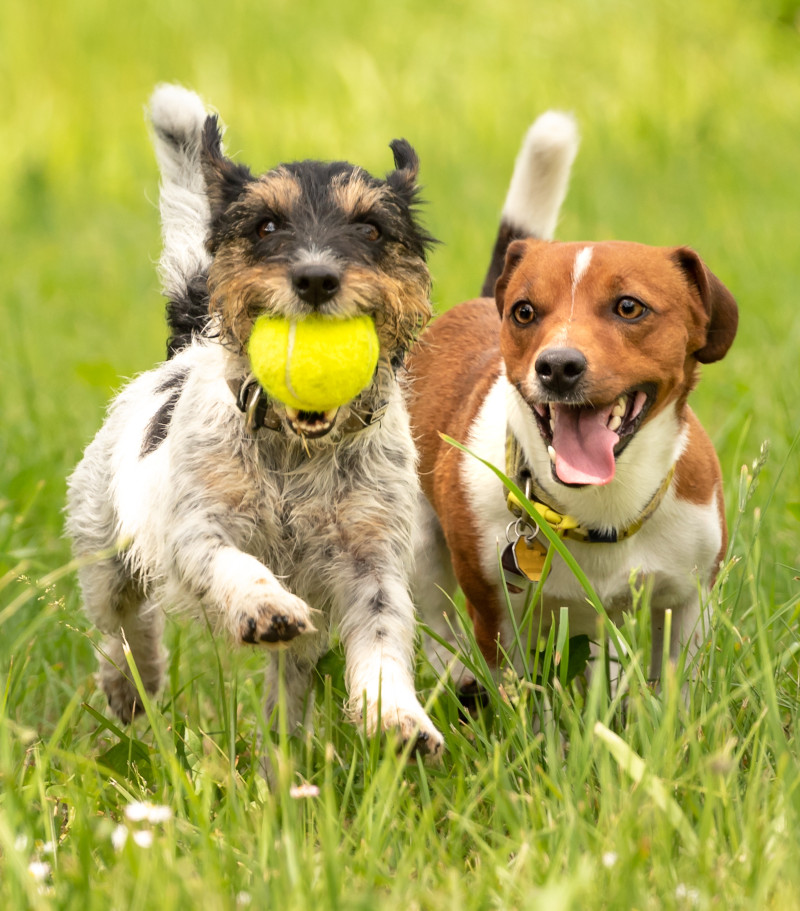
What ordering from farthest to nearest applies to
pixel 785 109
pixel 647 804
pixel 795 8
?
pixel 795 8 → pixel 785 109 → pixel 647 804

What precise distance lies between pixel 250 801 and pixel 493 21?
32.9 feet

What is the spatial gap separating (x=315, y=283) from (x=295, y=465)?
1.89 feet

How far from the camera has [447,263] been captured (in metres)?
7.80

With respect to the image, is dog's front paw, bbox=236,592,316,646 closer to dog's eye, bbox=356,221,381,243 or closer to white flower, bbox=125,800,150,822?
white flower, bbox=125,800,150,822

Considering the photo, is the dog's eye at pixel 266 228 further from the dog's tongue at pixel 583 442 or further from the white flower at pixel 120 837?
the white flower at pixel 120 837

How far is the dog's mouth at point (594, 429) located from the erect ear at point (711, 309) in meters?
0.24

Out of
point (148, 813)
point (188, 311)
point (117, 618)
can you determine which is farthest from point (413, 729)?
point (188, 311)

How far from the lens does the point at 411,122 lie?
1031 centimetres

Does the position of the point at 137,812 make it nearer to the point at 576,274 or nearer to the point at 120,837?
the point at 120,837

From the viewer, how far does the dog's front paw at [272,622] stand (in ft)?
8.21

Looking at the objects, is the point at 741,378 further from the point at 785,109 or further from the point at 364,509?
the point at 785,109

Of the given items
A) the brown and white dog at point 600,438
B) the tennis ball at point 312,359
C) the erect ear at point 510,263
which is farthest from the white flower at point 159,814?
the erect ear at point 510,263

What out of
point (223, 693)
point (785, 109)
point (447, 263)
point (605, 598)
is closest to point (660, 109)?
point (785, 109)

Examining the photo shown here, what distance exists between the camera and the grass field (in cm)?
211
